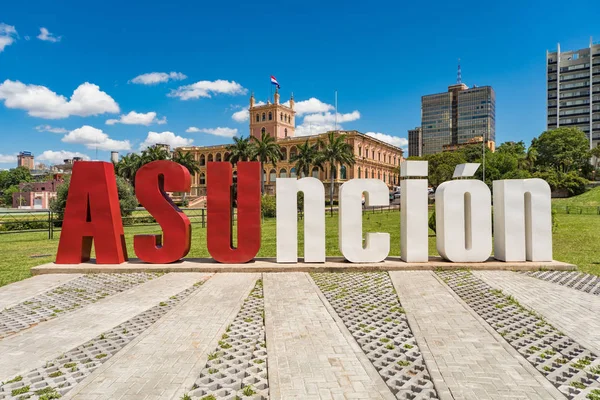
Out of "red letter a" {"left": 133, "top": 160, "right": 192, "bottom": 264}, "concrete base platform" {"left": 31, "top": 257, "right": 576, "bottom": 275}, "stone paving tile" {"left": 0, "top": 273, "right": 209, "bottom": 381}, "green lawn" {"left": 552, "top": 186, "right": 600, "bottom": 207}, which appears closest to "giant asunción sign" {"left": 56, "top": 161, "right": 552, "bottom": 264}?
"red letter a" {"left": 133, "top": 160, "right": 192, "bottom": 264}

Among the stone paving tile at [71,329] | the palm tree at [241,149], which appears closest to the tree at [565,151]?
the palm tree at [241,149]

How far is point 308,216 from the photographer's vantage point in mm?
9891

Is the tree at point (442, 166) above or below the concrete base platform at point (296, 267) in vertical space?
above

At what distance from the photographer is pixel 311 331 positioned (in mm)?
5387

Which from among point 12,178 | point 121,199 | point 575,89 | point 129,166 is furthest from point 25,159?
point 575,89

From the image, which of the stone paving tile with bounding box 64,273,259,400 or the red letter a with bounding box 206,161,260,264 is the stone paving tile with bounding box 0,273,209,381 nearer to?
the stone paving tile with bounding box 64,273,259,400

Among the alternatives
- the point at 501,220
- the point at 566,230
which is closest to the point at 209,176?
the point at 501,220

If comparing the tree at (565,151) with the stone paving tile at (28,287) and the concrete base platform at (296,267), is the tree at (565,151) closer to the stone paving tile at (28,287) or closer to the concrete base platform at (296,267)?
the concrete base platform at (296,267)

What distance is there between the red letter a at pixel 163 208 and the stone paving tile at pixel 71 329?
1901 mm

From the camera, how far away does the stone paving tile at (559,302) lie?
5301 mm

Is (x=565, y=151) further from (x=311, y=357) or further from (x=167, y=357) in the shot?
(x=167, y=357)

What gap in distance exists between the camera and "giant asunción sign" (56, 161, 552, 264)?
9758 millimetres

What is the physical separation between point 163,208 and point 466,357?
25.6 ft

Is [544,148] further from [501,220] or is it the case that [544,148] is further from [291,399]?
[291,399]
